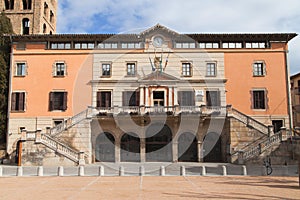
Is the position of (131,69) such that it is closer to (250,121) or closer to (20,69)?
(20,69)

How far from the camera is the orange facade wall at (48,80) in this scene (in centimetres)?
2938

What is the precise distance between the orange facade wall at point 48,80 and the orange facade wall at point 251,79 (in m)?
13.0

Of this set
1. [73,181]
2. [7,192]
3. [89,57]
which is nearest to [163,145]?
[89,57]

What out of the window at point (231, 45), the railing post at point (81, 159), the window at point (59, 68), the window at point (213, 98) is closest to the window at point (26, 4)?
the window at point (59, 68)

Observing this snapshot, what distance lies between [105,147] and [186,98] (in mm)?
8436

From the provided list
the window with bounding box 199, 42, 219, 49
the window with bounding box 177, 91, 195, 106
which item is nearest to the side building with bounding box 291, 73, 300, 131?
the window with bounding box 199, 42, 219, 49

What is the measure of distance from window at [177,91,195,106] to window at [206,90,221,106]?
1.39 meters

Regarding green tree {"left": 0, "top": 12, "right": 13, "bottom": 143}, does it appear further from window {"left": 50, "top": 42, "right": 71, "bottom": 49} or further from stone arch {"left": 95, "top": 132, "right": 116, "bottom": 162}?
stone arch {"left": 95, "top": 132, "right": 116, "bottom": 162}

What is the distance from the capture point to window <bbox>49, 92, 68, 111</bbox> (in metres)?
29.4

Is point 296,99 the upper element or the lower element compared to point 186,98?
upper

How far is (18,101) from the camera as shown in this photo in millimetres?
29625

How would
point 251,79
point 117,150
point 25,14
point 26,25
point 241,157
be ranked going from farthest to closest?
point 26,25 < point 25,14 < point 251,79 < point 117,150 < point 241,157

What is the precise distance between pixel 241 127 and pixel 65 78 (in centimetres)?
1621

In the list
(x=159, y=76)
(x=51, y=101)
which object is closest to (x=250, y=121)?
(x=159, y=76)
